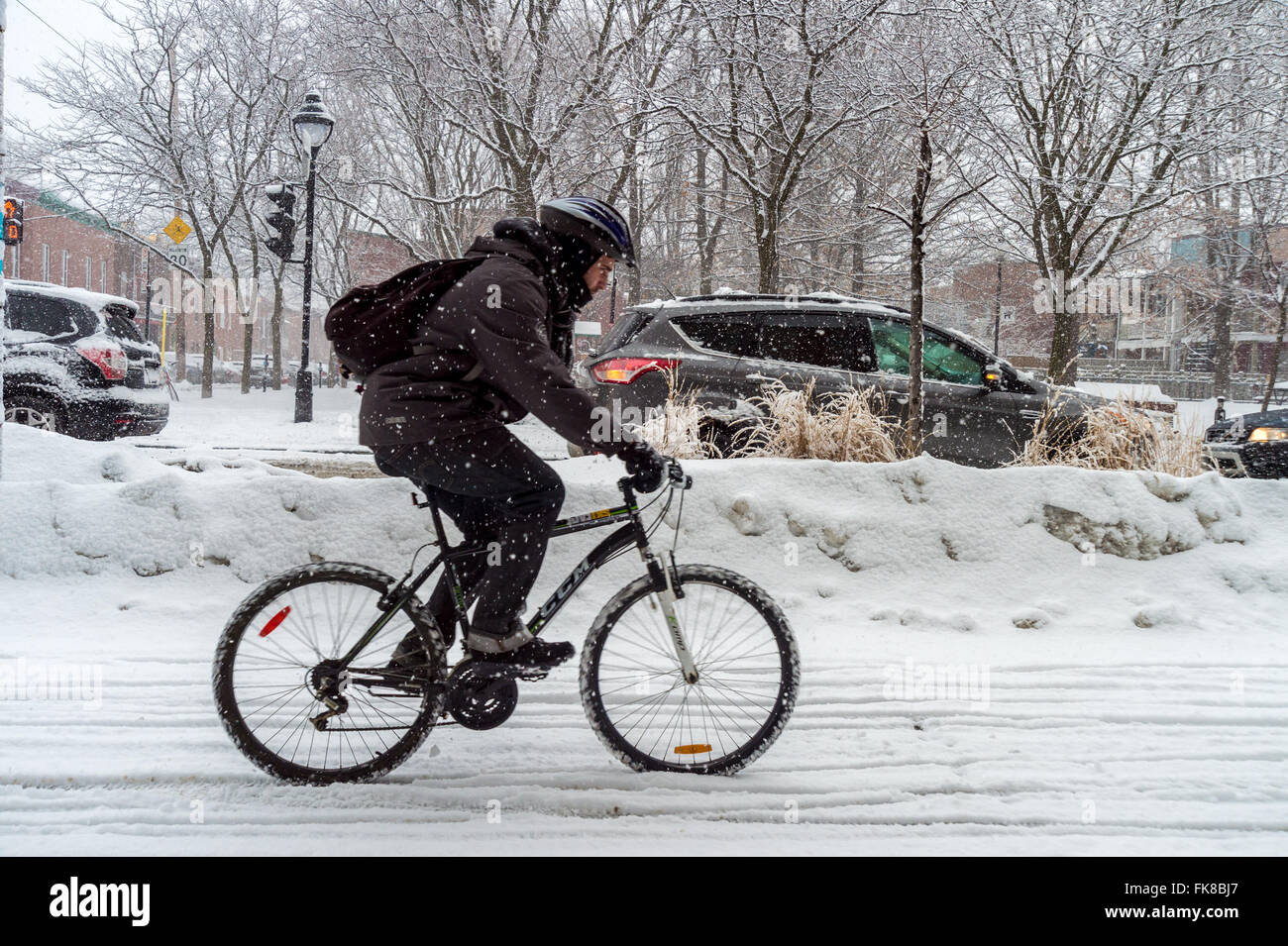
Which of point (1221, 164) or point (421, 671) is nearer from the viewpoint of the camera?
point (421, 671)

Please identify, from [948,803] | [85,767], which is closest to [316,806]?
[85,767]

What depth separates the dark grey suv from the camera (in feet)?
21.3

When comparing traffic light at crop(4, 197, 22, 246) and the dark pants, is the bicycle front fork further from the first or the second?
traffic light at crop(4, 197, 22, 246)

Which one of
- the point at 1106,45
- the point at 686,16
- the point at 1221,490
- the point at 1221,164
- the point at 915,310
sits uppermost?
the point at 686,16

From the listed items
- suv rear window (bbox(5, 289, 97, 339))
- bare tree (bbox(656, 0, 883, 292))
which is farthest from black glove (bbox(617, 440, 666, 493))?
bare tree (bbox(656, 0, 883, 292))

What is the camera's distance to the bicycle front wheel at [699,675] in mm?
2824

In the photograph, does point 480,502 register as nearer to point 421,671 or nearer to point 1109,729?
point 421,671

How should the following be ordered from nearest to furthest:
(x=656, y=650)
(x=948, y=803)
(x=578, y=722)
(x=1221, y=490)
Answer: (x=948, y=803) < (x=656, y=650) < (x=578, y=722) < (x=1221, y=490)

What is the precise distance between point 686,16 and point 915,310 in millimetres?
8786

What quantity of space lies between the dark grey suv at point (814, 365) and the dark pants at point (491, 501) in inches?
146

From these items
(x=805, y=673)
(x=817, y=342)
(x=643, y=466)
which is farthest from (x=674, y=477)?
(x=817, y=342)

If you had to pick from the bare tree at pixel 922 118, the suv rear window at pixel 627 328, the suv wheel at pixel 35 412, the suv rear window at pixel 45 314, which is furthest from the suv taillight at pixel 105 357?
the bare tree at pixel 922 118

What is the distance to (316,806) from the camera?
255 cm

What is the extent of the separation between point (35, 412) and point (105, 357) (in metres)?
0.84
